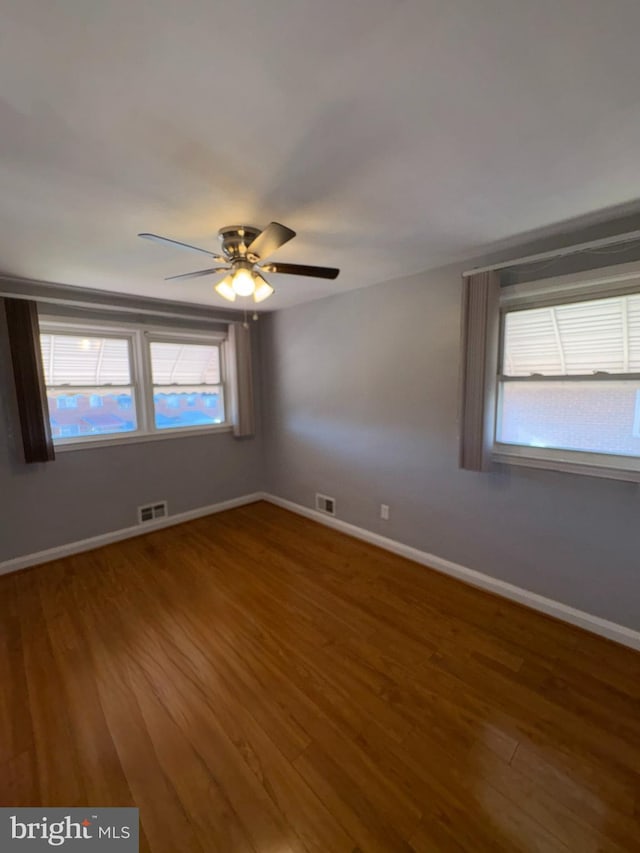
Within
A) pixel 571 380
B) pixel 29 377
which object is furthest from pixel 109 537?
pixel 571 380

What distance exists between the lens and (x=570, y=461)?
2.14 m

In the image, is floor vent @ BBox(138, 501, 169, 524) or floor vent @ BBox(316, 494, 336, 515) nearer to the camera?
floor vent @ BBox(138, 501, 169, 524)

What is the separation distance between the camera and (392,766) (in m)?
1.40

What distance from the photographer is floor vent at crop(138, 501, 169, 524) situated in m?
3.56

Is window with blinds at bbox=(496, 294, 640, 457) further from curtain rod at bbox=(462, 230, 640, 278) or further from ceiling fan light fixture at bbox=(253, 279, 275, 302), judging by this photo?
ceiling fan light fixture at bbox=(253, 279, 275, 302)

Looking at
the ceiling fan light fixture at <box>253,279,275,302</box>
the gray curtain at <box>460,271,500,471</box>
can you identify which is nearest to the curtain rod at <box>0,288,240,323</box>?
the ceiling fan light fixture at <box>253,279,275,302</box>

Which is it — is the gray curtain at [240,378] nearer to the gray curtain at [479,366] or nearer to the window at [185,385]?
the window at [185,385]

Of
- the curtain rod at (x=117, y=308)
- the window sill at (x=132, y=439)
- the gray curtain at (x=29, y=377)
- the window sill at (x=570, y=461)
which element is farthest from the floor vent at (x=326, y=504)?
the gray curtain at (x=29, y=377)

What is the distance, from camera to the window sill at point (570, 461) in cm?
197

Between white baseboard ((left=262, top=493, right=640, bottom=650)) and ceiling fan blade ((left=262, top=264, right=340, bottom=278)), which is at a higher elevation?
ceiling fan blade ((left=262, top=264, right=340, bottom=278))

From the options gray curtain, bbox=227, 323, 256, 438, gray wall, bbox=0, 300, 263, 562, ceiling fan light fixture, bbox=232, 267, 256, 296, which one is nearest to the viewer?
ceiling fan light fixture, bbox=232, 267, 256, 296

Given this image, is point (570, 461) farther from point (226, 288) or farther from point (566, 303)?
point (226, 288)

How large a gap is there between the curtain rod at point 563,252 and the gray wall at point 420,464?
0.29 m

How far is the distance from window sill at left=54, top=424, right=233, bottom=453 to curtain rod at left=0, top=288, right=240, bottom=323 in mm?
1193
